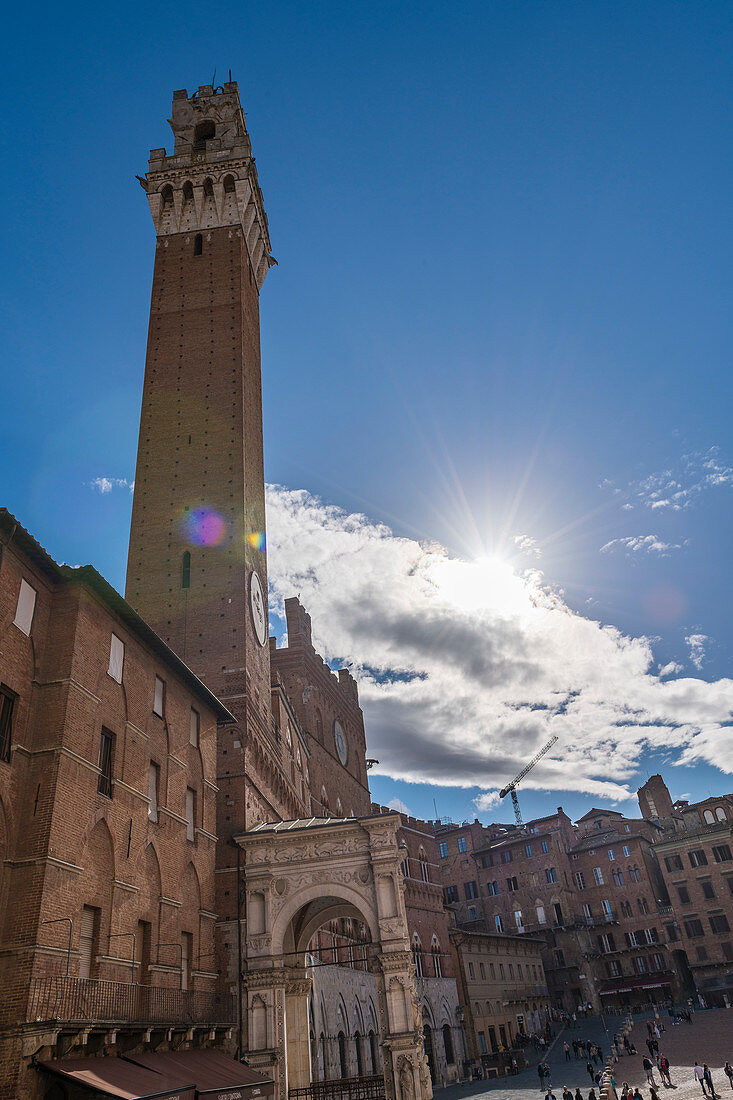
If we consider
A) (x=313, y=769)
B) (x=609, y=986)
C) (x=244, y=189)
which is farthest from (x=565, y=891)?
(x=244, y=189)

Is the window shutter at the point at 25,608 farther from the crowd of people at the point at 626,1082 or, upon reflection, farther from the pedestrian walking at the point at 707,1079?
the pedestrian walking at the point at 707,1079

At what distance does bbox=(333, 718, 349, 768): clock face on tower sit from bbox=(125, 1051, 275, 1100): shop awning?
30.3 meters

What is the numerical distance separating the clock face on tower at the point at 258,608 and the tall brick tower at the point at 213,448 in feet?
0.46

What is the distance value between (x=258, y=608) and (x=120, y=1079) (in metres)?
19.3

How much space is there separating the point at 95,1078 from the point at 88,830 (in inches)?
172

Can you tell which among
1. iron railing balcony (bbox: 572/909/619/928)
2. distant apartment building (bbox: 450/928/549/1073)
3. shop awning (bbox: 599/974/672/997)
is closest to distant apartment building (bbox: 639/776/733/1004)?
shop awning (bbox: 599/974/672/997)

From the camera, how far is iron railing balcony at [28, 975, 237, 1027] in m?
13.2

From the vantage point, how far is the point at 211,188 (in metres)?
41.1

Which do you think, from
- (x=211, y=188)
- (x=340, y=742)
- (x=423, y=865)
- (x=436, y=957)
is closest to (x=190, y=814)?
(x=340, y=742)

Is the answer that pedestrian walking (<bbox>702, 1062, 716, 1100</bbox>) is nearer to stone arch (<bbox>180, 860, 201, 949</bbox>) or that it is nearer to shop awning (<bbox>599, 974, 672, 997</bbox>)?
stone arch (<bbox>180, 860, 201, 949</bbox>)

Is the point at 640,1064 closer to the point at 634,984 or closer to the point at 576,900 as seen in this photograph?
the point at 634,984

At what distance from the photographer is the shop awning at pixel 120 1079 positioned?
1244 centimetres

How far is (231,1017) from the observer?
20781 mm

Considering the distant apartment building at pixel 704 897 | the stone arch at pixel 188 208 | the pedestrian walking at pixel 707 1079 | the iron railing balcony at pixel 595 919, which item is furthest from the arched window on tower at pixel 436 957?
the stone arch at pixel 188 208
